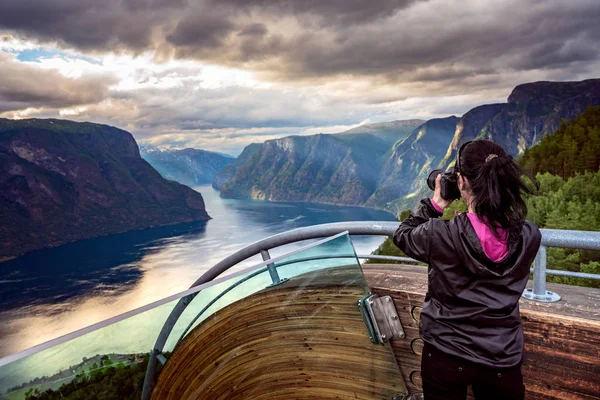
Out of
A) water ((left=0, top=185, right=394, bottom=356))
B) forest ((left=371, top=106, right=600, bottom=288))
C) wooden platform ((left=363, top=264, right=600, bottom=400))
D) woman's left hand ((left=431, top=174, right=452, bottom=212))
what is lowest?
water ((left=0, top=185, right=394, bottom=356))

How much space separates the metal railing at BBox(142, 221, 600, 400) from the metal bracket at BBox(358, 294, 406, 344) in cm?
35

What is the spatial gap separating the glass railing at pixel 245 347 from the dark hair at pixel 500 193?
2.88ft

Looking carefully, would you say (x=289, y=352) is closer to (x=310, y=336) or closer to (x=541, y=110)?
(x=310, y=336)

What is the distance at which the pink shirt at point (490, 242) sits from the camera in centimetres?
155

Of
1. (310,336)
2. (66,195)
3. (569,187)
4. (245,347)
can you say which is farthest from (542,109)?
(245,347)

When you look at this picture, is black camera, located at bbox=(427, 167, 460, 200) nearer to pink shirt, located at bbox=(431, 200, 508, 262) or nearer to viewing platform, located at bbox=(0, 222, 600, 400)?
pink shirt, located at bbox=(431, 200, 508, 262)

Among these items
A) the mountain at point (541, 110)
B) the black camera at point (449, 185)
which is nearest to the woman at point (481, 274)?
the black camera at point (449, 185)

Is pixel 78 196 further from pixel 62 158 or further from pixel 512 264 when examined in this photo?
pixel 512 264

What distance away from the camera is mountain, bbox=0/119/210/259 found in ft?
500

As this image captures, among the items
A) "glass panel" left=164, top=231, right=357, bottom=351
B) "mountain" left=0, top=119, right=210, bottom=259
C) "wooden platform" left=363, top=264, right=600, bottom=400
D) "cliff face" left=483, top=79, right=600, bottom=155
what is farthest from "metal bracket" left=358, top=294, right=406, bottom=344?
"cliff face" left=483, top=79, right=600, bottom=155

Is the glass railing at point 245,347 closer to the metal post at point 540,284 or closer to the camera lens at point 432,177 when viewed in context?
the camera lens at point 432,177

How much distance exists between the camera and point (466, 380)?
1632mm

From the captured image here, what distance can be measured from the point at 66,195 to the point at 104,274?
277 feet

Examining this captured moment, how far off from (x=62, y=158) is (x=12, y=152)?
17767mm
